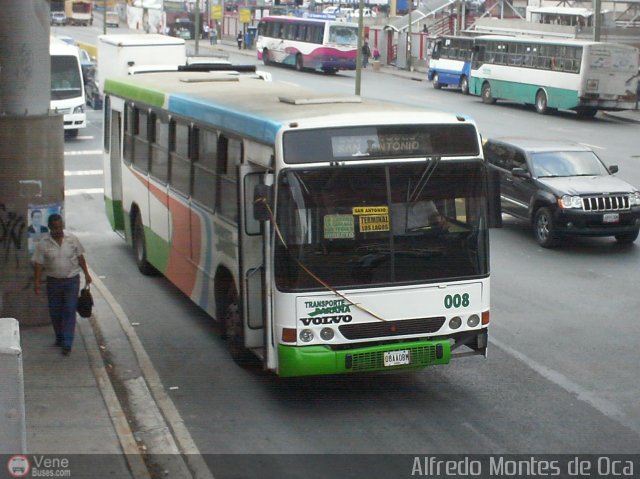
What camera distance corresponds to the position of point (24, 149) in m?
13.5

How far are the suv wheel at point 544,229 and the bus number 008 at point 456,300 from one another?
8.67 m

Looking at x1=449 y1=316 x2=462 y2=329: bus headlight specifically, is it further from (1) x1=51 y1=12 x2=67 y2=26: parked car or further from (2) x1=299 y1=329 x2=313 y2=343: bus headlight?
(1) x1=51 y1=12 x2=67 y2=26: parked car

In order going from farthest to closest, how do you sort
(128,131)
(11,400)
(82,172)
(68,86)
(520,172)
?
(68,86), (82,172), (520,172), (128,131), (11,400)

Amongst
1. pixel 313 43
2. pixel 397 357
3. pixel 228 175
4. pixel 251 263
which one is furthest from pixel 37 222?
pixel 313 43

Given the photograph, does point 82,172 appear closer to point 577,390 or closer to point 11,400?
point 577,390

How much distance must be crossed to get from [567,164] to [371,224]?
34.2ft

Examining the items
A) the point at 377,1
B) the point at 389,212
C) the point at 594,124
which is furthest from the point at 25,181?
the point at 377,1

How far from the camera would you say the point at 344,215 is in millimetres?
10359

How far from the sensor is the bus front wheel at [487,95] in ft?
162

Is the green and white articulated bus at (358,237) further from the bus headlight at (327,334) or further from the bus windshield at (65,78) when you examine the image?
the bus windshield at (65,78)

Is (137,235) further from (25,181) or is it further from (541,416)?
(541,416)

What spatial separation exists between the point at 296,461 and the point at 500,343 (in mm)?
4519

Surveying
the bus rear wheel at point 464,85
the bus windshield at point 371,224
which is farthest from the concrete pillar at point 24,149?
the bus rear wheel at point 464,85

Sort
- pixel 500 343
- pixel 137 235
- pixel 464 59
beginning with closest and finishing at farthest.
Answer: pixel 500 343 < pixel 137 235 < pixel 464 59
